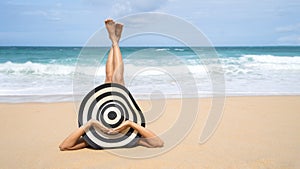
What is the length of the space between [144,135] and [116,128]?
15.8 inches

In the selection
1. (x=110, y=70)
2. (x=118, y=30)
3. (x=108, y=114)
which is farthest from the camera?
(x=118, y=30)

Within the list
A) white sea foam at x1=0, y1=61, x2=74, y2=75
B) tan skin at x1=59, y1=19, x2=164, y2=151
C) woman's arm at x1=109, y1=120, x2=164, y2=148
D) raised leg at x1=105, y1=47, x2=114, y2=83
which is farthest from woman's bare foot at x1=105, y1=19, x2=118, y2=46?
white sea foam at x1=0, y1=61, x2=74, y2=75

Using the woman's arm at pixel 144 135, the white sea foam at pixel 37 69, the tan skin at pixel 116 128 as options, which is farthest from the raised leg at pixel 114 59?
the white sea foam at pixel 37 69

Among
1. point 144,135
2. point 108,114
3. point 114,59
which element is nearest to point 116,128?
point 108,114

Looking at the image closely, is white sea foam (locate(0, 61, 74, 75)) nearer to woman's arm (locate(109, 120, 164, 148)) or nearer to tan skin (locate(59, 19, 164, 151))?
tan skin (locate(59, 19, 164, 151))

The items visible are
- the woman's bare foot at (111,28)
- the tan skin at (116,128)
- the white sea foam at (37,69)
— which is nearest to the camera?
the tan skin at (116,128)

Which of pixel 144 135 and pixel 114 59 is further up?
pixel 114 59

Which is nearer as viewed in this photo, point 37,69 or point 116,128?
point 116,128

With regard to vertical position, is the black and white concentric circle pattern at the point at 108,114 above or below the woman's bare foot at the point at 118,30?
below

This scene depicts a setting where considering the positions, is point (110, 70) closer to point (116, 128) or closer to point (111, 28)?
point (111, 28)

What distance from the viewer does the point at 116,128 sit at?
4203mm

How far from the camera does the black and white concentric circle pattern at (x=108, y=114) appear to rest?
4297 millimetres

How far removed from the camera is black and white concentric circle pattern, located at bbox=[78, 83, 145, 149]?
4.30m

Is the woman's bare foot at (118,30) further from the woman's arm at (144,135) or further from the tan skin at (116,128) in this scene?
the woman's arm at (144,135)
